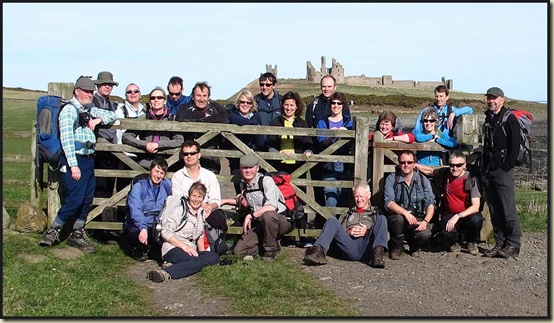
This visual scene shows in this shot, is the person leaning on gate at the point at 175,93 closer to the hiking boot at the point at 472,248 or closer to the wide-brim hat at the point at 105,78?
the wide-brim hat at the point at 105,78

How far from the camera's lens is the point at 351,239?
9953 mm

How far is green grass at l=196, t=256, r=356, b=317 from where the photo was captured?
747cm

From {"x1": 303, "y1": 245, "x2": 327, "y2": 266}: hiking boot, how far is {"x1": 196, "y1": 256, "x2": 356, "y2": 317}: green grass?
0.19 metres

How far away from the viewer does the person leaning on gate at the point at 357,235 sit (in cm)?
963

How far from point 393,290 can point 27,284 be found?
4.22 metres

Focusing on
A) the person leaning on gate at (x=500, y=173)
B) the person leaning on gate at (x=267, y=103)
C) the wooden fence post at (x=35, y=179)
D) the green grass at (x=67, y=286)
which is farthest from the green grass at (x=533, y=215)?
the wooden fence post at (x=35, y=179)

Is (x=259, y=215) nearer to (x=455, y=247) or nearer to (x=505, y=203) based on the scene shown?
(x=455, y=247)

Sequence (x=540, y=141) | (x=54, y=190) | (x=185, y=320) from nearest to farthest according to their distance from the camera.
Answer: (x=185, y=320), (x=54, y=190), (x=540, y=141)

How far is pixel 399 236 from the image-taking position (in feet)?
33.0

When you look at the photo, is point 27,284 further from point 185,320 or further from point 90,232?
point 90,232

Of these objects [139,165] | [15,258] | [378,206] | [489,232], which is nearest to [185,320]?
[15,258]

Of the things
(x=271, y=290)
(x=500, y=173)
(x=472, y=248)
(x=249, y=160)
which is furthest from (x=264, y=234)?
(x=500, y=173)

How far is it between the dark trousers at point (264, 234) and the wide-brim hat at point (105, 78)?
2959mm

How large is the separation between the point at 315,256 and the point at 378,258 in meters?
0.84
